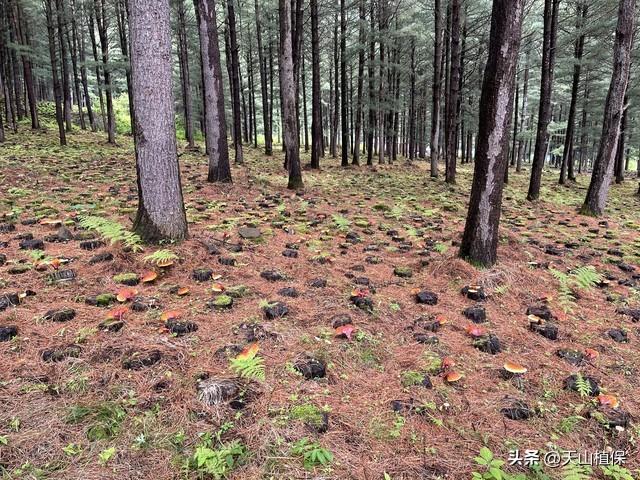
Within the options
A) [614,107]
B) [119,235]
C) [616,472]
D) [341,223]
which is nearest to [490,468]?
[616,472]

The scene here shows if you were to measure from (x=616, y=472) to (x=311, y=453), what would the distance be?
1722 millimetres

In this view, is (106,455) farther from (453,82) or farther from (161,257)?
(453,82)

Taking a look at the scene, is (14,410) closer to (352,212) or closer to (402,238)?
(402,238)

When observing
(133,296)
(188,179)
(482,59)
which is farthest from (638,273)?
(482,59)

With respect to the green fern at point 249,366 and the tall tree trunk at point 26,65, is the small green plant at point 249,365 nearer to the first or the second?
the green fern at point 249,366

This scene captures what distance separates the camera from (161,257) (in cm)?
419

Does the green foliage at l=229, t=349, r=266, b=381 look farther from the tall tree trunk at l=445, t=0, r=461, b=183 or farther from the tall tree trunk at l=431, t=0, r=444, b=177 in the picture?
the tall tree trunk at l=431, t=0, r=444, b=177

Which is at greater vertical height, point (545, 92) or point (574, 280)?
point (545, 92)

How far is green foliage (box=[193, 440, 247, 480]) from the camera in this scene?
202cm

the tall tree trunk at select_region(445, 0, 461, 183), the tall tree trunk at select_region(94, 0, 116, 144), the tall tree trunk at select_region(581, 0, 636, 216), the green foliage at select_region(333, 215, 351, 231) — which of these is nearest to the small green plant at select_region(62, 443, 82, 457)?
the green foliage at select_region(333, 215, 351, 231)

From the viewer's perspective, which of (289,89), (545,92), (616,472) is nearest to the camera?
(616,472)

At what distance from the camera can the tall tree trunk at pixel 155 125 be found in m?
4.40

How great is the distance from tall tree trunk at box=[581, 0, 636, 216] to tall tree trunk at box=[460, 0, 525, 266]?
632 centimetres

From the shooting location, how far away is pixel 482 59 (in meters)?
22.1
